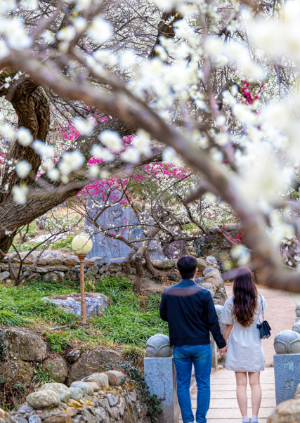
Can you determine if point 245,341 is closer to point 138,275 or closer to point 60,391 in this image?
point 60,391

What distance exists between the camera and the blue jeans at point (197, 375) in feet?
12.0

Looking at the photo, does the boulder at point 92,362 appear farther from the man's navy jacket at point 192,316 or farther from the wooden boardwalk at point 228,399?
the man's navy jacket at point 192,316

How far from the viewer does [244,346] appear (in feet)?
12.1

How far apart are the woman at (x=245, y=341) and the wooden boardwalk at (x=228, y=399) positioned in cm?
51

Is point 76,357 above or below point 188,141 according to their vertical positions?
below

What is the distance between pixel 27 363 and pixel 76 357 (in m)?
0.59

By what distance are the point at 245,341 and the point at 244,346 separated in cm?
4

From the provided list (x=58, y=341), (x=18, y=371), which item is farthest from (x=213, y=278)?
(x=18, y=371)

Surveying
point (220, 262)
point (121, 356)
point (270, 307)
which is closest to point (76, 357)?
point (121, 356)

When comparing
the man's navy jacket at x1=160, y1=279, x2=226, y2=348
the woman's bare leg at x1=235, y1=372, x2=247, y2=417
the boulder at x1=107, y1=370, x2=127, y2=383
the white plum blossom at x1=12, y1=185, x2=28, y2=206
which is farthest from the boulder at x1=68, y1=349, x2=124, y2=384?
the white plum blossom at x1=12, y1=185, x2=28, y2=206

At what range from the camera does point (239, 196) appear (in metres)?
0.91

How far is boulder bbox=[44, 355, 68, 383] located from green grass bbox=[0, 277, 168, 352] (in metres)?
0.16

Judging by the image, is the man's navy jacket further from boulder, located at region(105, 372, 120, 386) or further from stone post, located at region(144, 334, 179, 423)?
boulder, located at region(105, 372, 120, 386)

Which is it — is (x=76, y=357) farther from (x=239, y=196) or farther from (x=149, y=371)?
(x=239, y=196)
